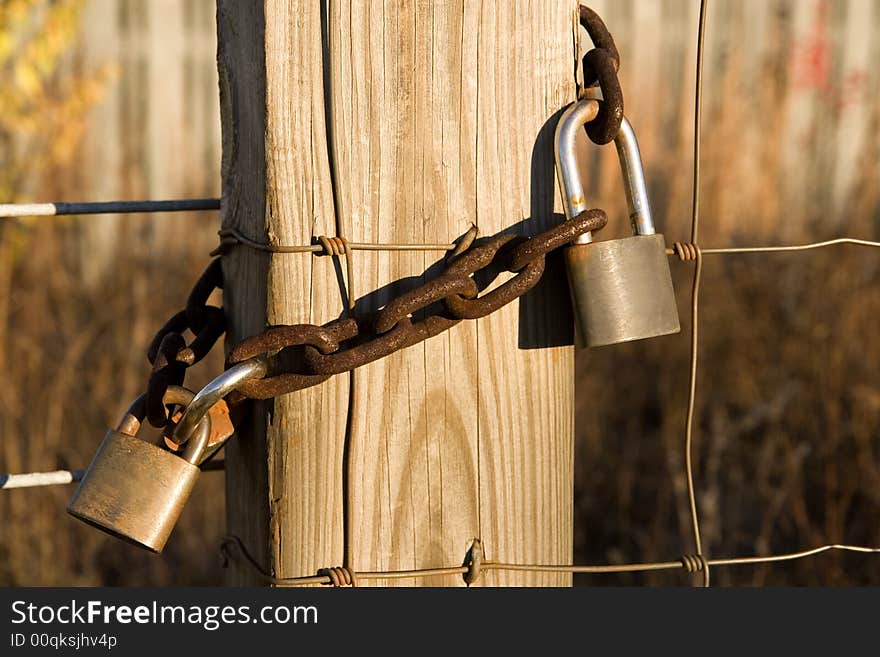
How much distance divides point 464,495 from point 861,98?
3.67 metres

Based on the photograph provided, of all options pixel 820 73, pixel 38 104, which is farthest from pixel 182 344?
pixel 820 73

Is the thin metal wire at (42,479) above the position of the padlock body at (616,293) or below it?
below

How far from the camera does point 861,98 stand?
14.0 feet

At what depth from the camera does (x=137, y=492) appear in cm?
111

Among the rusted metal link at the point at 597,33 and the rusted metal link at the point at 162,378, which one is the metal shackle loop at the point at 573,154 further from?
the rusted metal link at the point at 162,378

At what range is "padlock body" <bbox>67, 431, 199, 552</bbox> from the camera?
43.4 inches

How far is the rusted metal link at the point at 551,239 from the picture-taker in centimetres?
108

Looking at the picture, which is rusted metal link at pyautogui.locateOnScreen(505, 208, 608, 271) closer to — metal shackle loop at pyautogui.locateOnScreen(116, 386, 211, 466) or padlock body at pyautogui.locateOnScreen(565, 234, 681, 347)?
padlock body at pyautogui.locateOnScreen(565, 234, 681, 347)

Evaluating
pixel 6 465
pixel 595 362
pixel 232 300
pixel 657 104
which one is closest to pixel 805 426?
pixel 595 362

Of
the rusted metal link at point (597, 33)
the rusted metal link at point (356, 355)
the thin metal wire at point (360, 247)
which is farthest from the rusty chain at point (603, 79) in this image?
the rusted metal link at point (356, 355)

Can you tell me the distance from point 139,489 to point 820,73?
4222 mm

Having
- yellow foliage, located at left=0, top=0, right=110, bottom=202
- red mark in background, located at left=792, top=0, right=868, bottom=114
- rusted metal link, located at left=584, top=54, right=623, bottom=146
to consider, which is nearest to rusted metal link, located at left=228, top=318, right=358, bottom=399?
rusted metal link, located at left=584, top=54, right=623, bottom=146

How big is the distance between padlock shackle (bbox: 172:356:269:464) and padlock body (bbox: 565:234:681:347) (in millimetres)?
326

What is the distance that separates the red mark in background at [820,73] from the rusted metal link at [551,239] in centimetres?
339
